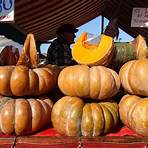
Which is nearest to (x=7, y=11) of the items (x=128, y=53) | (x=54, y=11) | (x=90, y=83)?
(x=128, y=53)

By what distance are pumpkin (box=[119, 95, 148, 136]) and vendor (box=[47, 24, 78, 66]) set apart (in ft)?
7.79

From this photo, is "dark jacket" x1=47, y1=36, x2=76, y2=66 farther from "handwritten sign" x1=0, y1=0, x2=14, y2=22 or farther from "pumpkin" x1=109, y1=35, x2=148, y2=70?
"pumpkin" x1=109, y1=35, x2=148, y2=70

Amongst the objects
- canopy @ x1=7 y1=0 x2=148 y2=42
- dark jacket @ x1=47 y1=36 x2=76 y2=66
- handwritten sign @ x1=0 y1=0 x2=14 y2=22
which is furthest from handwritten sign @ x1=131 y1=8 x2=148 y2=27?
handwritten sign @ x1=0 y1=0 x2=14 y2=22

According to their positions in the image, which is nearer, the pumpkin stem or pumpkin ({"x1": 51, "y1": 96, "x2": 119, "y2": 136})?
pumpkin ({"x1": 51, "y1": 96, "x2": 119, "y2": 136})

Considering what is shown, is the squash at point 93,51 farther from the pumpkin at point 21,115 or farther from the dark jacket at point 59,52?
the dark jacket at point 59,52

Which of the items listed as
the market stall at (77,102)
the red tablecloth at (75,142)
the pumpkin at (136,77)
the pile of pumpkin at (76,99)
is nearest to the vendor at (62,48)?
the market stall at (77,102)

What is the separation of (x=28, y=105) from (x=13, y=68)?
0.97 ft

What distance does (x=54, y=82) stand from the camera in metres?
2.85

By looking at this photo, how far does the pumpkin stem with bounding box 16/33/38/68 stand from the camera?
2820 mm

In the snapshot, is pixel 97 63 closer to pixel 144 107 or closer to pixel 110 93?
pixel 110 93

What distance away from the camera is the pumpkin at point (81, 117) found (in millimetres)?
2541

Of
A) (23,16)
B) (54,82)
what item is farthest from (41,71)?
(23,16)

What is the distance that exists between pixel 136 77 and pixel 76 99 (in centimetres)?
43

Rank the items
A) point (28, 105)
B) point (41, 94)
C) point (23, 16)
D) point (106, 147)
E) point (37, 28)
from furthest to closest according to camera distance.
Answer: point (37, 28) → point (23, 16) → point (41, 94) → point (28, 105) → point (106, 147)
